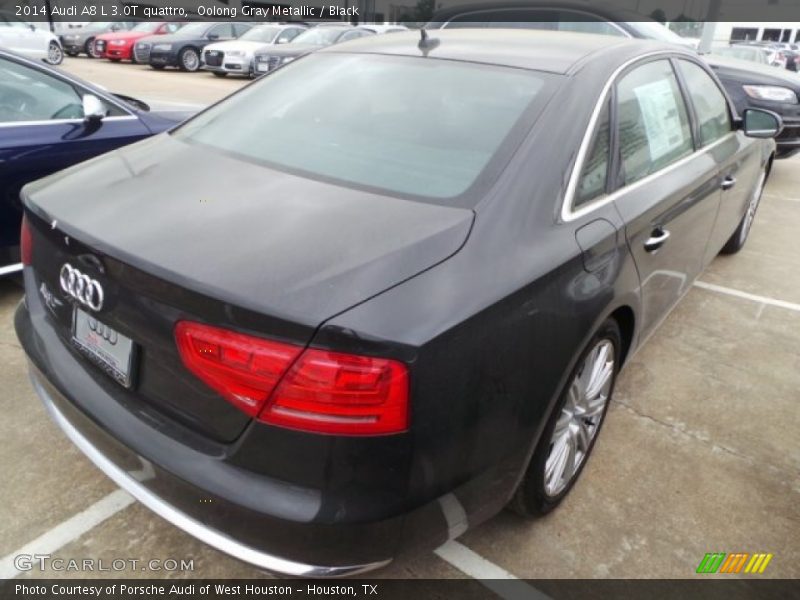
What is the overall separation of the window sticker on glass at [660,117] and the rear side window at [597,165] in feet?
1.43

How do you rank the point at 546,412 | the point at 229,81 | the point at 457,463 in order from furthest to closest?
the point at 229,81 → the point at 546,412 → the point at 457,463

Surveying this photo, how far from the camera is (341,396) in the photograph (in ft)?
4.55

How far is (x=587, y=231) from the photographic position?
194cm

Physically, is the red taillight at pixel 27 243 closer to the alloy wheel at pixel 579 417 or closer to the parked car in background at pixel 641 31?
the alloy wheel at pixel 579 417

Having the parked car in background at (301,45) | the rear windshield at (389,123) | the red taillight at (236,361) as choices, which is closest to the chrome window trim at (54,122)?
the rear windshield at (389,123)

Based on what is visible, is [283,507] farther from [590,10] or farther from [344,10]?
[344,10]

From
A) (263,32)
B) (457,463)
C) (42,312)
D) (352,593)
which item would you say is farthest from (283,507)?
(263,32)

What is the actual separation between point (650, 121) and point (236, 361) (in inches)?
77.4

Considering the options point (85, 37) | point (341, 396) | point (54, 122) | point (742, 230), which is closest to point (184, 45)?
point (85, 37)

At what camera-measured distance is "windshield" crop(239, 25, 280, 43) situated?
16.0 m

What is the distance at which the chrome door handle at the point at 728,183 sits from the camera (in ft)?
10.9

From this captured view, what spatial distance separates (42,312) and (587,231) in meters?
1.72

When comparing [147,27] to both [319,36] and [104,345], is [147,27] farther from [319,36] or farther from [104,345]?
[104,345]

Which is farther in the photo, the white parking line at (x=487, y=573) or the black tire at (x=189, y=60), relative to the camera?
the black tire at (x=189, y=60)
